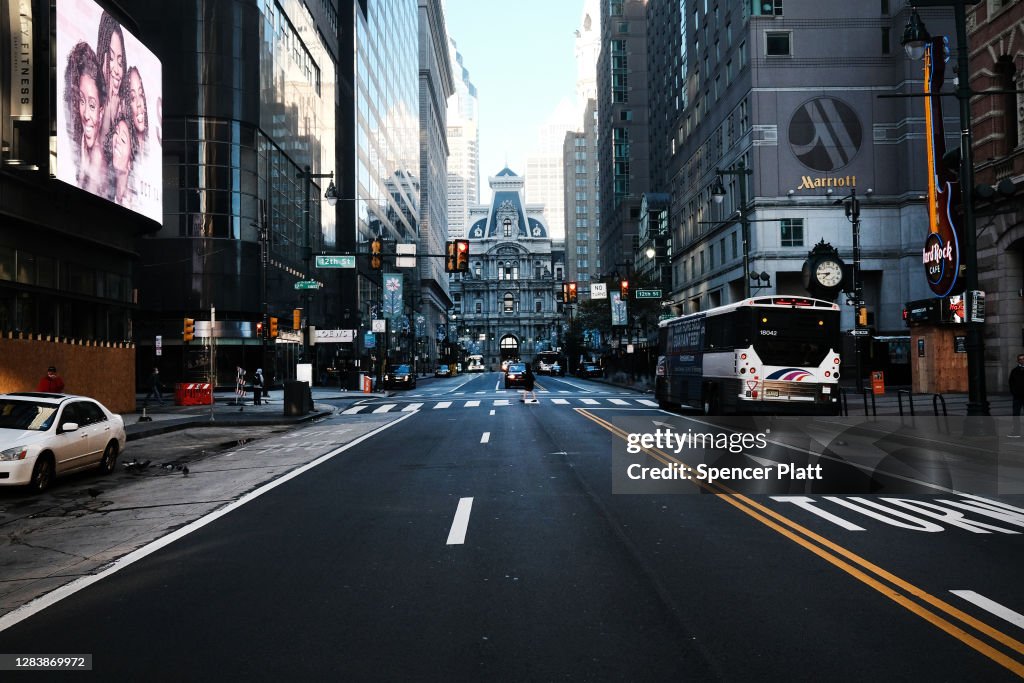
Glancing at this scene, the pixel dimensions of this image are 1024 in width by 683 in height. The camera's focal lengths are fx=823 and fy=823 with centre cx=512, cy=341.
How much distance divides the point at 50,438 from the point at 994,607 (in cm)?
1284

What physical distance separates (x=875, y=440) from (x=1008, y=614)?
14428mm

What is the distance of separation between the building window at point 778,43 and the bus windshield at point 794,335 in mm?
34028

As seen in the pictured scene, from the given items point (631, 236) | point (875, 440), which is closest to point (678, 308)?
point (631, 236)

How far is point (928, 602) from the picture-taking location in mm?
6254

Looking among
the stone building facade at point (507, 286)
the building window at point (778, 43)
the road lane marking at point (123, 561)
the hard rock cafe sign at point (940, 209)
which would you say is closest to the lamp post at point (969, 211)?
the hard rock cafe sign at point (940, 209)

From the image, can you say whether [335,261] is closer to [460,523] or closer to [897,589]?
[460,523]

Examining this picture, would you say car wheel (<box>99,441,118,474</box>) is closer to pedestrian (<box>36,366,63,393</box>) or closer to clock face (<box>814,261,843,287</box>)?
pedestrian (<box>36,366,63,393</box>)

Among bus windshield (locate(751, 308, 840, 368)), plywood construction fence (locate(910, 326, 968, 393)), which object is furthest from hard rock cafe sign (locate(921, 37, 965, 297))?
plywood construction fence (locate(910, 326, 968, 393))

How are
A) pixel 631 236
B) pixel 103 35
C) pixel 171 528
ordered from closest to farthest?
1. pixel 171 528
2. pixel 103 35
3. pixel 631 236

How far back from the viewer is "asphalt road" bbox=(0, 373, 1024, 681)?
513 cm

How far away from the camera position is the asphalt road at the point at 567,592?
5133mm

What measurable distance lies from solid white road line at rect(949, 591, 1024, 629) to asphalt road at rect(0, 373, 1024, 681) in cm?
2

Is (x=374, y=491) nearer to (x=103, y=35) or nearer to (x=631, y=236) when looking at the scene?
(x=103, y=35)

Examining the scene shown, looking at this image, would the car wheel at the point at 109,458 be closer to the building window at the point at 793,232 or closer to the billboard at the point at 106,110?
the billboard at the point at 106,110
